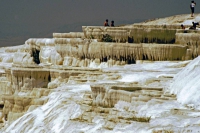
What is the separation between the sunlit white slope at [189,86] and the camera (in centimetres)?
1084

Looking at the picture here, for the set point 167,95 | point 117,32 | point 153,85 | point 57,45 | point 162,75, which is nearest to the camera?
point 167,95

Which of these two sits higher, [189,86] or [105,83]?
[189,86]

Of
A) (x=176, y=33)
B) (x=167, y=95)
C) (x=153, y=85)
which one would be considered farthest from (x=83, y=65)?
(x=167, y=95)

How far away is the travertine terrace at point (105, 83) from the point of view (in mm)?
10805

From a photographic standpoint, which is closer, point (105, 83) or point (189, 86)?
point (189, 86)

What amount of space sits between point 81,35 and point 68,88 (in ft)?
29.0

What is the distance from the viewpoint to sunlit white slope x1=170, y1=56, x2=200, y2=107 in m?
10.8

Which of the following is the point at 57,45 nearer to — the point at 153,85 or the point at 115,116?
the point at 153,85

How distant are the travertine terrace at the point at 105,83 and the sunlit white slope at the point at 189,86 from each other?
3cm

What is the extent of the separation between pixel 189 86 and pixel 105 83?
11.4ft

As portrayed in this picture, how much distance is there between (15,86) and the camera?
22.8 metres

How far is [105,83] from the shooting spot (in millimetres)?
14211

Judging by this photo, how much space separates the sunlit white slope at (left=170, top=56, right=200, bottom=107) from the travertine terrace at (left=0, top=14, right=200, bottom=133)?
0.03 m

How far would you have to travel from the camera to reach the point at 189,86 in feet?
37.4
